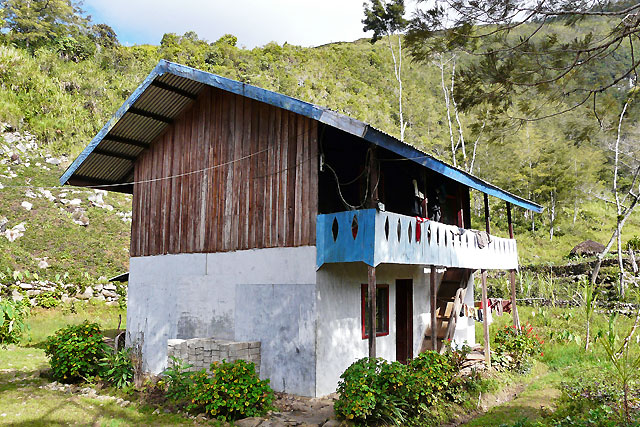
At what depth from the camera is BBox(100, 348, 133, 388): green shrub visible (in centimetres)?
1098

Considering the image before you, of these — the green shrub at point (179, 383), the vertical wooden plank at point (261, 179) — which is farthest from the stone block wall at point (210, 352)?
the vertical wooden plank at point (261, 179)

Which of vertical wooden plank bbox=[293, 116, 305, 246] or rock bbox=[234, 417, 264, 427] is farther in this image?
vertical wooden plank bbox=[293, 116, 305, 246]

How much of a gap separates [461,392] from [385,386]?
2.47 metres

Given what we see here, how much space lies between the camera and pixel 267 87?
152 feet

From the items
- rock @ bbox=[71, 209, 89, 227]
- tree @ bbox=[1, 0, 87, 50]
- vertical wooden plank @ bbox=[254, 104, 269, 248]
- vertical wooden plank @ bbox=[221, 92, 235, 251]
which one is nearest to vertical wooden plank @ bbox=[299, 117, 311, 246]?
vertical wooden plank @ bbox=[254, 104, 269, 248]

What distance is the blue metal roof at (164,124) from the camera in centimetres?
888

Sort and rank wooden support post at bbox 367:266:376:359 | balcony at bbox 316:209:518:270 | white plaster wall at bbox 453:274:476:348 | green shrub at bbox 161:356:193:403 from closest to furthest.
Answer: wooden support post at bbox 367:266:376:359 → balcony at bbox 316:209:518:270 → green shrub at bbox 161:356:193:403 → white plaster wall at bbox 453:274:476:348

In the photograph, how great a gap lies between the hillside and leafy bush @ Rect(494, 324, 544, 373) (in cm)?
518

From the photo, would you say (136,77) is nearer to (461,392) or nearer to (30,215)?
(30,215)

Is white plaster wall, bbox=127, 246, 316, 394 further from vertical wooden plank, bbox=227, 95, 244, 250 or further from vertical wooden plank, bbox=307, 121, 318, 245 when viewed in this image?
vertical wooden plank, bbox=227, 95, 244, 250

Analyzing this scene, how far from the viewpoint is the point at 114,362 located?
11.3 meters

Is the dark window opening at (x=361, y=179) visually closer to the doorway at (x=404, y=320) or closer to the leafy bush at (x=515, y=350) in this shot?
the doorway at (x=404, y=320)

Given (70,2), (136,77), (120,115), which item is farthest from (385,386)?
(70,2)

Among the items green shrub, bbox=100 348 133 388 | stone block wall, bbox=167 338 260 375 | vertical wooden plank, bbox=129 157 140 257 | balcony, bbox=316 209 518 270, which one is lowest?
green shrub, bbox=100 348 133 388
